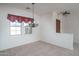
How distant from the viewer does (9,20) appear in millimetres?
5078

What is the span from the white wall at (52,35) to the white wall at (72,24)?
175 centimetres

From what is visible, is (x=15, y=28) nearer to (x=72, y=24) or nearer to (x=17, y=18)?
(x=17, y=18)

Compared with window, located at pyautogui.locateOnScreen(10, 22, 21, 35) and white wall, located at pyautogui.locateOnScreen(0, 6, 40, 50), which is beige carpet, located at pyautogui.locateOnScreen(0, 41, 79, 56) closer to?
white wall, located at pyautogui.locateOnScreen(0, 6, 40, 50)

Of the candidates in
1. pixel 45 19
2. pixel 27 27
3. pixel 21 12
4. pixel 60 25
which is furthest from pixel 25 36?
pixel 60 25

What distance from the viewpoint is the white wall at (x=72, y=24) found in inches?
273

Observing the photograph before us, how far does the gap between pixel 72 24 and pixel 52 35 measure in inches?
88.8

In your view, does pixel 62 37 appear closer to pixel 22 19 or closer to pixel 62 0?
pixel 22 19

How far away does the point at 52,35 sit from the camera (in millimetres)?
6129

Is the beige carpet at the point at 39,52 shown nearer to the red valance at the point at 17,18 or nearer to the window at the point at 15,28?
the window at the point at 15,28

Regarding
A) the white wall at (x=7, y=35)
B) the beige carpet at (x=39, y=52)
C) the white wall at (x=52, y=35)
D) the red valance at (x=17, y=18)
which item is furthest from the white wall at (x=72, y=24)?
the white wall at (x=7, y=35)

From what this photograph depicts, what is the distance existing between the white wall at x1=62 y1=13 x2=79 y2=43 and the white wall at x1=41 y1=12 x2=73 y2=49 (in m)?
1.75

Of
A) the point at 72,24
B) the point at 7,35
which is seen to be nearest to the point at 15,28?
the point at 7,35

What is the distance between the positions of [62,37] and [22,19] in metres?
2.87

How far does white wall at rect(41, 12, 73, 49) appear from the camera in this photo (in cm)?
496
